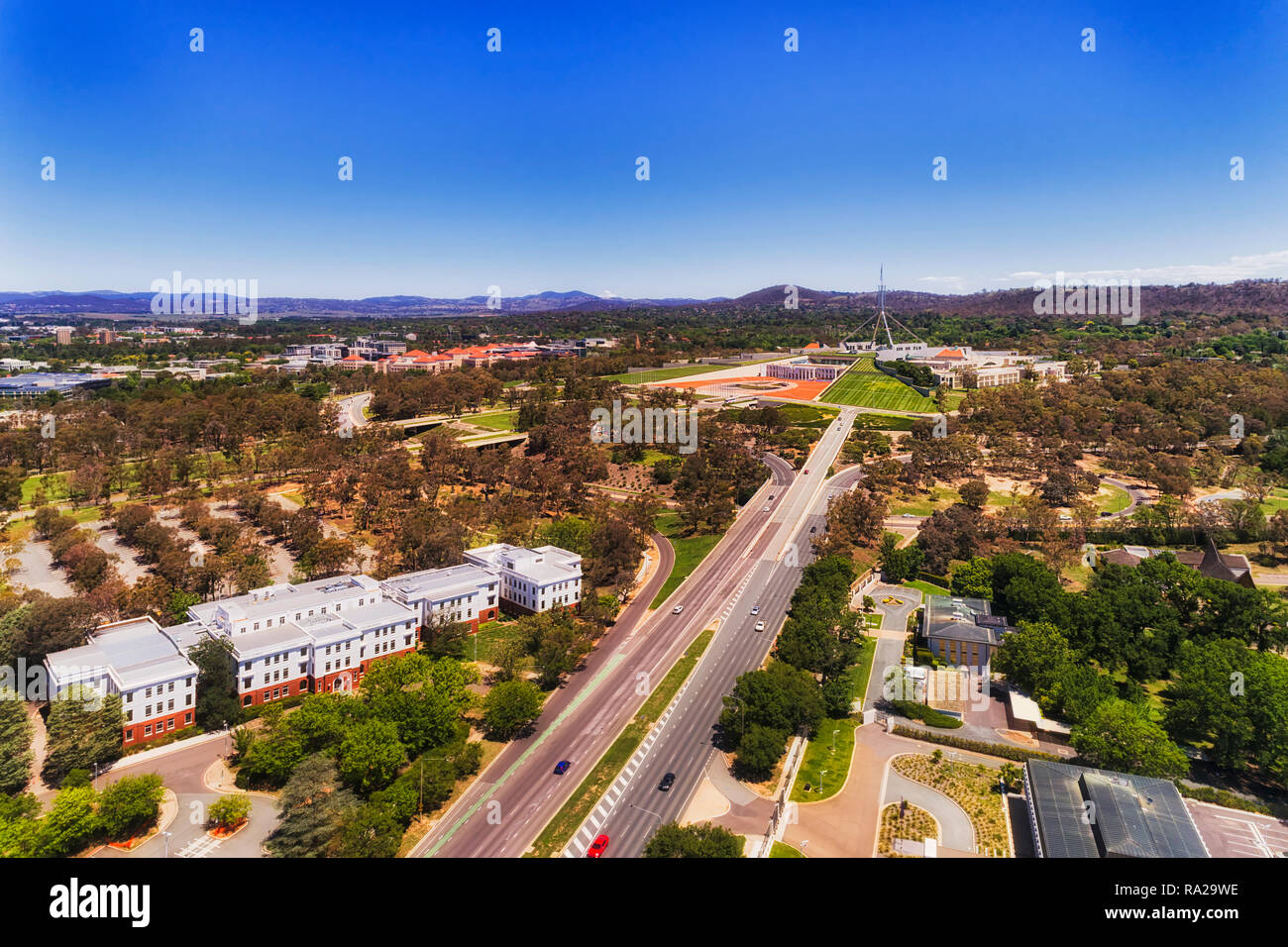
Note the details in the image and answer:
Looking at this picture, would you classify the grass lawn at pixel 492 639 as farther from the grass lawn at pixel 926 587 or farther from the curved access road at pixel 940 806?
the grass lawn at pixel 926 587

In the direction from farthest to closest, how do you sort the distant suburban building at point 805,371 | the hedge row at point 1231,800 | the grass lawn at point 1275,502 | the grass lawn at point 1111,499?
the distant suburban building at point 805,371 < the grass lawn at point 1111,499 < the grass lawn at point 1275,502 < the hedge row at point 1231,800

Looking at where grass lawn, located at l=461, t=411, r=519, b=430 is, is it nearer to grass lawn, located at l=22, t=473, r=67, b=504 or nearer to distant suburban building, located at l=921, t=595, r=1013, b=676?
grass lawn, located at l=22, t=473, r=67, b=504

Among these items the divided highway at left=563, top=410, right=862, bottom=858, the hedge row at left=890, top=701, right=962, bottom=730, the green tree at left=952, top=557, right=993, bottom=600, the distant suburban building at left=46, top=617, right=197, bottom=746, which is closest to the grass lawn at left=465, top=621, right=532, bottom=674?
the divided highway at left=563, top=410, right=862, bottom=858

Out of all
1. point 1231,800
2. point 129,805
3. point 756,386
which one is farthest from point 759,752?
point 756,386

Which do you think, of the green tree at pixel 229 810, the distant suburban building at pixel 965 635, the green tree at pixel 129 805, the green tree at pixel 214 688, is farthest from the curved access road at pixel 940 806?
the green tree at pixel 214 688
